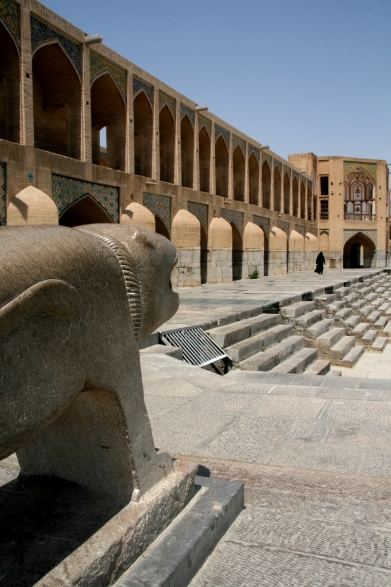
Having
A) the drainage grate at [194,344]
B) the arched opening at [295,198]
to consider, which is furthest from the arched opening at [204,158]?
the drainage grate at [194,344]

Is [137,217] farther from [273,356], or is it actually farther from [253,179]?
[253,179]

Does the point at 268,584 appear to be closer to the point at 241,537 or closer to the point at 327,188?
the point at 241,537

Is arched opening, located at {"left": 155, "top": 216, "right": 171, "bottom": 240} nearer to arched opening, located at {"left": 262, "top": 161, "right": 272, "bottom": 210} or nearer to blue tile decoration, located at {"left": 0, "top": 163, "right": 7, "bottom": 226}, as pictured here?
blue tile decoration, located at {"left": 0, "top": 163, "right": 7, "bottom": 226}

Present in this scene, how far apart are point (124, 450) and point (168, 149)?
16.6 m

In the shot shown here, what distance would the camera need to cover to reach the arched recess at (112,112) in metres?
14.3

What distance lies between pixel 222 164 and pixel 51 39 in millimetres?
11058

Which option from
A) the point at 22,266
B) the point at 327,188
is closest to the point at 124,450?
the point at 22,266

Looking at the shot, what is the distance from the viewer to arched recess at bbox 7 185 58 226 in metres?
10.2

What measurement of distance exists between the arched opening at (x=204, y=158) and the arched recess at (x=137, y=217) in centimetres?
628

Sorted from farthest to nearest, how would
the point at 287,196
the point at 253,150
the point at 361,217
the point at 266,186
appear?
the point at 361,217 → the point at 287,196 → the point at 266,186 → the point at 253,150

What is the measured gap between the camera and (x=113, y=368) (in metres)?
1.77

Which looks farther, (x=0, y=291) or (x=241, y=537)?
(x=241, y=537)

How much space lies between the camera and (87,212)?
545 inches

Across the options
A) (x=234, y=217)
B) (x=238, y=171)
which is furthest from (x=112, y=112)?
(x=238, y=171)
